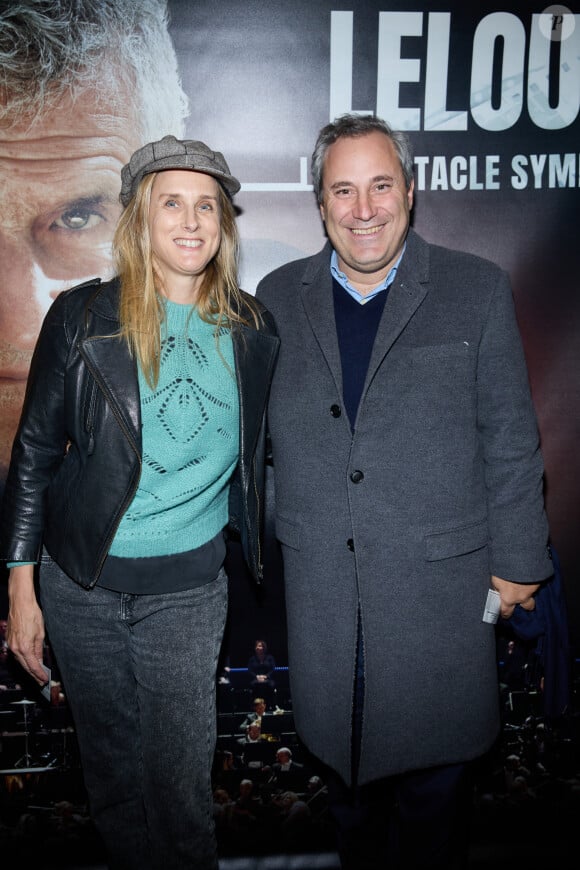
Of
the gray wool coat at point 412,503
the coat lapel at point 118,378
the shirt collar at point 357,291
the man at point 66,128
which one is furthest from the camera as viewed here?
the man at point 66,128

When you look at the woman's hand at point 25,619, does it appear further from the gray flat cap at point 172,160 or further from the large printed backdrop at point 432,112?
the large printed backdrop at point 432,112

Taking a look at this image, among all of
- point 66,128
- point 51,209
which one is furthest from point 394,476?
point 66,128

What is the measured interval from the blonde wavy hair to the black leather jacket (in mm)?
36

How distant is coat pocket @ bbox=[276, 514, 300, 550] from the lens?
1923 millimetres

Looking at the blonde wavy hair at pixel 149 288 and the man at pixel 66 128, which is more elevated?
the man at pixel 66 128

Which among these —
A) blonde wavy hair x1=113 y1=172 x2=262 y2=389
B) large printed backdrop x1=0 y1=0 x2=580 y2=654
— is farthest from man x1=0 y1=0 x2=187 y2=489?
blonde wavy hair x1=113 y1=172 x2=262 y2=389

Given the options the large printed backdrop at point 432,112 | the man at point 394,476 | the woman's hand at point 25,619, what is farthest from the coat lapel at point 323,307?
the woman's hand at point 25,619

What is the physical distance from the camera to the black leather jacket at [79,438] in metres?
1.67

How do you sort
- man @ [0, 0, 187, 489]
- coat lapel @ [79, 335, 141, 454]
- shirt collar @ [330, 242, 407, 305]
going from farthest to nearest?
man @ [0, 0, 187, 489], shirt collar @ [330, 242, 407, 305], coat lapel @ [79, 335, 141, 454]

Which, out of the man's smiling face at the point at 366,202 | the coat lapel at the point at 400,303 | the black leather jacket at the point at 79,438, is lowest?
the black leather jacket at the point at 79,438

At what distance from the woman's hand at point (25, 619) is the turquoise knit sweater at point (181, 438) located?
249mm

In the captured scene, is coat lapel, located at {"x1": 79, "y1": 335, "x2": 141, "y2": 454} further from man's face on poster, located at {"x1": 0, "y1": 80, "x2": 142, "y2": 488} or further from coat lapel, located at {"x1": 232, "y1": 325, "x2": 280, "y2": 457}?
man's face on poster, located at {"x1": 0, "y1": 80, "x2": 142, "y2": 488}

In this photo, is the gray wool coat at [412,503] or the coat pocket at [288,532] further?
the coat pocket at [288,532]

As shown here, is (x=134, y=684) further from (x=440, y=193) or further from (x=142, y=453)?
(x=440, y=193)
